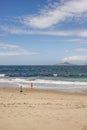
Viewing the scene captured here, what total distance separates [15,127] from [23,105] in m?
3.87

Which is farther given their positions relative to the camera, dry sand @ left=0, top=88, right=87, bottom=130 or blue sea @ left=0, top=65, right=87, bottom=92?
blue sea @ left=0, top=65, right=87, bottom=92

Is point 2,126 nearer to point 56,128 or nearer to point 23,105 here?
point 56,128

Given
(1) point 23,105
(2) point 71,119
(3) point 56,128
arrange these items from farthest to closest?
(1) point 23,105
(2) point 71,119
(3) point 56,128

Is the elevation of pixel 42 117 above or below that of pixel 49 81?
below

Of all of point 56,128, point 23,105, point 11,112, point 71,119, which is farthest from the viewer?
point 23,105

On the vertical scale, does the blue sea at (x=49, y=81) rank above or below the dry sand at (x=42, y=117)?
above

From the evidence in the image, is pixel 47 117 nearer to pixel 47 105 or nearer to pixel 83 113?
pixel 83 113

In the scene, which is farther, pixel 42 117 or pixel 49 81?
pixel 49 81

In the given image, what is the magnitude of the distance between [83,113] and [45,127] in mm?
2686

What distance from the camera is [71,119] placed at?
10945 mm

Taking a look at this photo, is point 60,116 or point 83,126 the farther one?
→ point 60,116

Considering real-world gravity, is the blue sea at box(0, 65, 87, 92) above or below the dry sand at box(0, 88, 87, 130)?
above

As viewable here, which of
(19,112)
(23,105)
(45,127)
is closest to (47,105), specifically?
(23,105)

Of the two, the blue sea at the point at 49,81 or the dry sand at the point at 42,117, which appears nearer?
the dry sand at the point at 42,117
